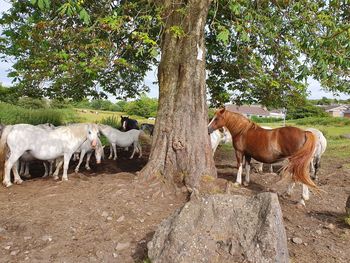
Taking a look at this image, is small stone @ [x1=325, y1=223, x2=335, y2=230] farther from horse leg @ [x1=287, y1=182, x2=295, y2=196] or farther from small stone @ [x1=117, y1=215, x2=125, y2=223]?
small stone @ [x1=117, y1=215, x2=125, y2=223]

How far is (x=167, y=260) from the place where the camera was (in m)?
3.99

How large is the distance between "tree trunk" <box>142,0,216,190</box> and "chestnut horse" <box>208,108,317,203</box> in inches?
69.5

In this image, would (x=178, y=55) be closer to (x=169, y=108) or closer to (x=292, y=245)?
(x=169, y=108)

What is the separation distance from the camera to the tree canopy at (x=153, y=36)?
643 cm

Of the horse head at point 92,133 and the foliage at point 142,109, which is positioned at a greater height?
the horse head at point 92,133

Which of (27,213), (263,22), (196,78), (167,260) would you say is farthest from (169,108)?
(167,260)

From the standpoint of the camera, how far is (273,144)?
8430mm

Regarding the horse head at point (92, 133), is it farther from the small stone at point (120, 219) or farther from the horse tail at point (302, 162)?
the horse tail at point (302, 162)

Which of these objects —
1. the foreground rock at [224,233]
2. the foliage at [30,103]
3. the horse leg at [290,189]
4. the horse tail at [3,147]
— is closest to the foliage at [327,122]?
the foliage at [30,103]

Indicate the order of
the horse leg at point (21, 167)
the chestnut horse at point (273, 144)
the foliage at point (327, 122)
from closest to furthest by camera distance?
the chestnut horse at point (273, 144) → the horse leg at point (21, 167) → the foliage at point (327, 122)

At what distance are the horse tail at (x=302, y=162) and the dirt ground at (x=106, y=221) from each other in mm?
614

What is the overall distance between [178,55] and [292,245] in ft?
14.4

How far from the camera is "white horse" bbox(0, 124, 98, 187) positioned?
809 cm

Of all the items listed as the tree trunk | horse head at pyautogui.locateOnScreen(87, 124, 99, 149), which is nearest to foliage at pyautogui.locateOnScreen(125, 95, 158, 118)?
horse head at pyautogui.locateOnScreen(87, 124, 99, 149)
